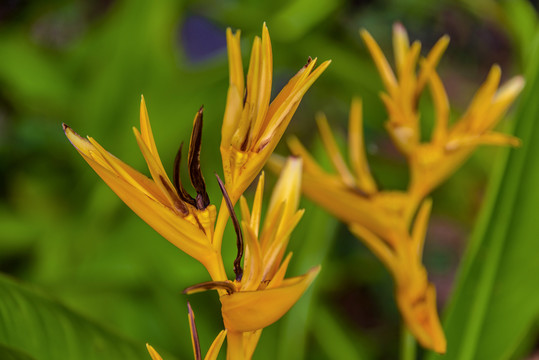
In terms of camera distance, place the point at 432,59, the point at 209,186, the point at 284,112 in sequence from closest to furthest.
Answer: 1. the point at 284,112
2. the point at 432,59
3. the point at 209,186

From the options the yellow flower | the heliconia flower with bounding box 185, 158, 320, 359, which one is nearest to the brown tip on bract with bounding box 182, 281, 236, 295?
the heliconia flower with bounding box 185, 158, 320, 359

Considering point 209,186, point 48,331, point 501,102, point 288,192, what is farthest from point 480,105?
point 209,186

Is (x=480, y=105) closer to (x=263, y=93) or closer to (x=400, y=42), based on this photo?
(x=400, y=42)

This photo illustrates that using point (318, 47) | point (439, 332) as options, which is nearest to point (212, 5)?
point (318, 47)

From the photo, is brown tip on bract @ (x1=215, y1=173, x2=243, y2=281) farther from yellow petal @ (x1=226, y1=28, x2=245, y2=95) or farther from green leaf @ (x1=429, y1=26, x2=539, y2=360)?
green leaf @ (x1=429, y1=26, x2=539, y2=360)

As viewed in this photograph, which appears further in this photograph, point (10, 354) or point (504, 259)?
point (504, 259)

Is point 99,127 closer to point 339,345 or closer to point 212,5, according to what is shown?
point 212,5
